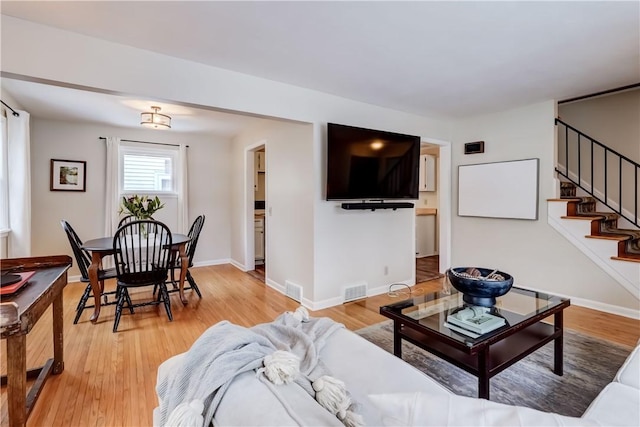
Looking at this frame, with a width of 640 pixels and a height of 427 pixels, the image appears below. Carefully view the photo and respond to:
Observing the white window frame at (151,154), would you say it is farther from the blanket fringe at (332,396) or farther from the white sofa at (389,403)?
the blanket fringe at (332,396)

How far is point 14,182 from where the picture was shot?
3461 millimetres

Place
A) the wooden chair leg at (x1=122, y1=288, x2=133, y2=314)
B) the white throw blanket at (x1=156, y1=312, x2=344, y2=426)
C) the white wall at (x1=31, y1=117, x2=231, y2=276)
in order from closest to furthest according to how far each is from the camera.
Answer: the white throw blanket at (x1=156, y1=312, x2=344, y2=426) → the wooden chair leg at (x1=122, y1=288, x2=133, y2=314) → the white wall at (x1=31, y1=117, x2=231, y2=276)

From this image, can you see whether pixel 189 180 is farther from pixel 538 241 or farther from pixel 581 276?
pixel 581 276

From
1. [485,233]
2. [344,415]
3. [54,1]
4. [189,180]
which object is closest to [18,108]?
[189,180]

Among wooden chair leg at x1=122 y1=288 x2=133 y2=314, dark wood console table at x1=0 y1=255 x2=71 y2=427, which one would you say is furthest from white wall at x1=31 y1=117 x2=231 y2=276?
dark wood console table at x1=0 y1=255 x2=71 y2=427

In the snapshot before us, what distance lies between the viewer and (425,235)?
6277 millimetres

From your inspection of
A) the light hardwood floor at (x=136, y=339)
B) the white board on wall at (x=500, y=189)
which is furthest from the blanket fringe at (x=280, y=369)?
the white board on wall at (x=500, y=189)

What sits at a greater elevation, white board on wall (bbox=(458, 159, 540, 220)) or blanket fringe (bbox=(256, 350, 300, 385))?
white board on wall (bbox=(458, 159, 540, 220))

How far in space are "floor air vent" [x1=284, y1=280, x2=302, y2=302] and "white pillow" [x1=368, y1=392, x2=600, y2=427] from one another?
2994 millimetres

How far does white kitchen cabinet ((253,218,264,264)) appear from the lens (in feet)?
18.2

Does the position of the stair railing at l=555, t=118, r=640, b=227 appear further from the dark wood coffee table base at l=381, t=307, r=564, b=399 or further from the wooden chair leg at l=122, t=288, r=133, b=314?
the wooden chair leg at l=122, t=288, r=133, b=314

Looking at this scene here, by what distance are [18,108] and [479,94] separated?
541 centimetres

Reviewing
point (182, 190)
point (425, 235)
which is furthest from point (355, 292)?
point (182, 190)

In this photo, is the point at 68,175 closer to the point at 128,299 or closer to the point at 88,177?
the point at 88,177
